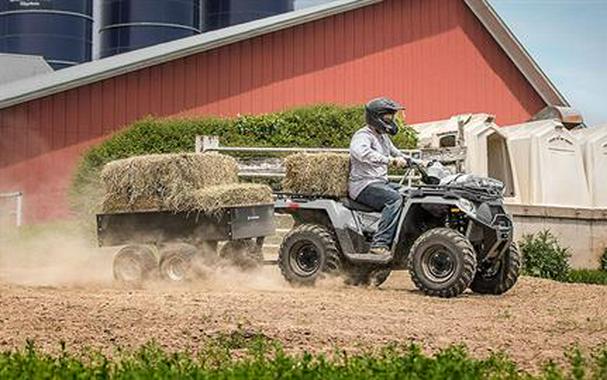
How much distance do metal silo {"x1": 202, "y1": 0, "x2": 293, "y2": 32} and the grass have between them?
30.2 meters

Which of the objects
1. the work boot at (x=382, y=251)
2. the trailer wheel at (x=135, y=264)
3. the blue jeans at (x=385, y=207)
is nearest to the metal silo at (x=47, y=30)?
the trailer wheel at (x=135, y=264)

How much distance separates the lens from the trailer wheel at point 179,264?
1190 cm

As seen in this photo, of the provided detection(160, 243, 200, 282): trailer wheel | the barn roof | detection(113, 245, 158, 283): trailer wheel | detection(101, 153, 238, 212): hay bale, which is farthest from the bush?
the barn roof

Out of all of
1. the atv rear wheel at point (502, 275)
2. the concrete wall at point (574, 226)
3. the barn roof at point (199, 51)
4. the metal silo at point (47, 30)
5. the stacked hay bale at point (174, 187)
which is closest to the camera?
the atv rear wheel at point (502, 275)

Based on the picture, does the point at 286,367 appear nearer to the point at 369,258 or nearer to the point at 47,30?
the point at 369,258

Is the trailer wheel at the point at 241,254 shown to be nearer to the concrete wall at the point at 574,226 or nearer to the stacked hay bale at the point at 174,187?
the stacked hay bale at the point at 174,187

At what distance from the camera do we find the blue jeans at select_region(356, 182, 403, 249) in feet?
36.5

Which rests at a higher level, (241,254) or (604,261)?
(241,254)

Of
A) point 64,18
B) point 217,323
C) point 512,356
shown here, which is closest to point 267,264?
point 217,323

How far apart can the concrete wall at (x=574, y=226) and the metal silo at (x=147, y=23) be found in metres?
20.8

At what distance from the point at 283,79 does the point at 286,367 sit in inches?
771

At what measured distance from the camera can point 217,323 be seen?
A: 25.6 ft

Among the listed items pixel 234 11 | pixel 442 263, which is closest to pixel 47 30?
pixel 234 11

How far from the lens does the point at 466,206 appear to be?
1085 cm
